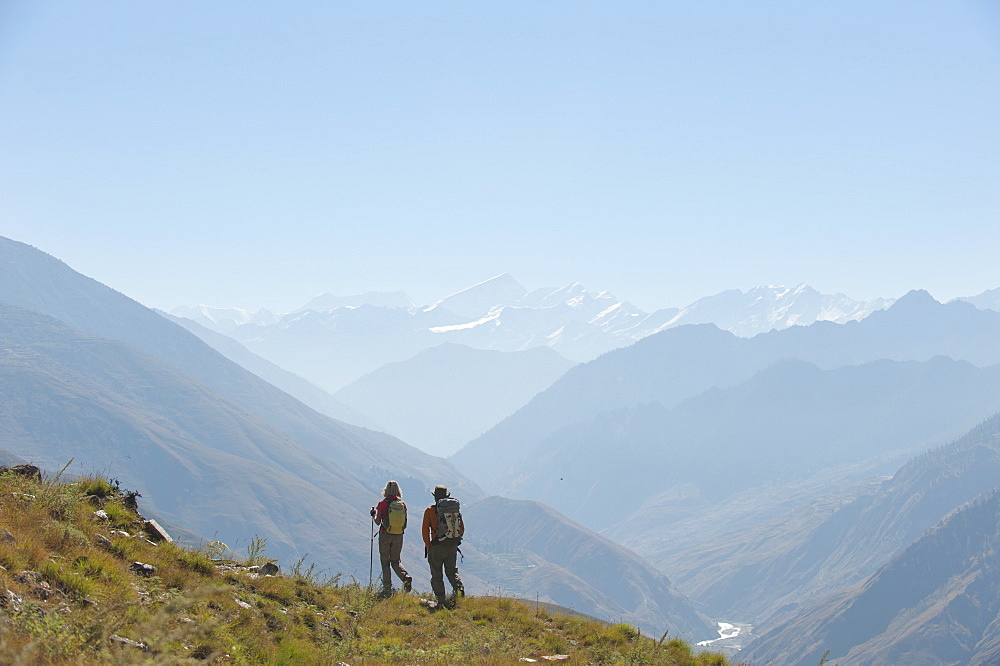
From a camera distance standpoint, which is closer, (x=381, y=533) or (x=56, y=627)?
(x=56, y=627)

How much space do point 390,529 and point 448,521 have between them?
7.09ft

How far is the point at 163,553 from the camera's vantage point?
51.9 feet

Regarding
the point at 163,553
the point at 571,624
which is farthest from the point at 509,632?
the point at 163,553

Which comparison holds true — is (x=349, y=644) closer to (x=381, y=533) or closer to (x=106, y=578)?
(x=106, y=578)

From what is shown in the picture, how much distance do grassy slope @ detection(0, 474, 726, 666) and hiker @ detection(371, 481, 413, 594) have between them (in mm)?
1126

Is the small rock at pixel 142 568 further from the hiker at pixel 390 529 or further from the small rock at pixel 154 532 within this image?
the hiker at pixel 390 529

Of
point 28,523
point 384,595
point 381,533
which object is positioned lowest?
point 384,595

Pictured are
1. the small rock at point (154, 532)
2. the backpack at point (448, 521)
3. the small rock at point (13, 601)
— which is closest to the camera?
the small rock at point (13, 601)

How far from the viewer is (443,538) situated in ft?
70.7

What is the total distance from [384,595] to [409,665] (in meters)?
7.58

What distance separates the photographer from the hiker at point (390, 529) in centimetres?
2223

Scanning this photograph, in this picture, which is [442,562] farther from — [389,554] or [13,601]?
[13,601]

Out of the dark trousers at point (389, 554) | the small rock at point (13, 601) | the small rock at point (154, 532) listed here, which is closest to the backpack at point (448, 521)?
the dark trousers at point (389, 554)

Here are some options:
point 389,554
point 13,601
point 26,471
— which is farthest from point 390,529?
point 13,601
